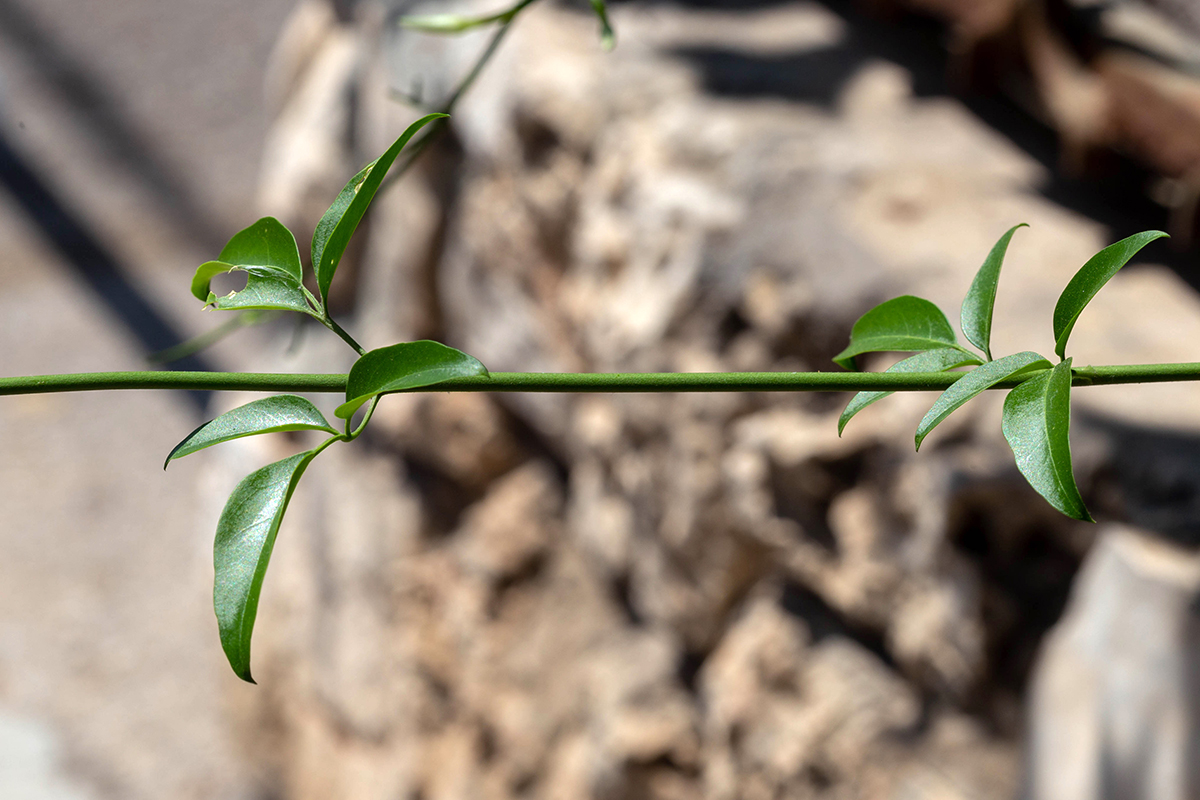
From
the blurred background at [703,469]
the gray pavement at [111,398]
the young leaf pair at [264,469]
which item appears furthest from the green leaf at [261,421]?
the gray pavement at [111,398]

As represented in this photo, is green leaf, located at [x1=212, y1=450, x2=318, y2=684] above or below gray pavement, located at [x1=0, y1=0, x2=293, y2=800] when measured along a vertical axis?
above

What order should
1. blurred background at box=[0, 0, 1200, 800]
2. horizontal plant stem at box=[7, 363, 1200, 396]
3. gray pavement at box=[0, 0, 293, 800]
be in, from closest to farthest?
horizontal plant stem at box=[7, 363, 1200, 396] → blurred background at box=[0, 0, 1200, 800] → gray pavement at box=[0, 0, 293, 800]

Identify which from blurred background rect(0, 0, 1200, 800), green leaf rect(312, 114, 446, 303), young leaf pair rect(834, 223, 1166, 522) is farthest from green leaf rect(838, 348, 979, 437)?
blurred background rect(0, 0, 1200, 800)

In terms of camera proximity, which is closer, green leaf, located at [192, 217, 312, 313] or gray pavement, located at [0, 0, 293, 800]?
green leaf, located at [192, 217, 312, 313]

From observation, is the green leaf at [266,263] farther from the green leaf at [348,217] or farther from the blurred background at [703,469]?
the blurred background at [703,469]

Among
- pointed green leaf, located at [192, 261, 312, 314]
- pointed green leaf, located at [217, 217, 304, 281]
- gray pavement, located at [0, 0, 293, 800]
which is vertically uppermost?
pointed green leaf, located at [217, 217, 304, 281]

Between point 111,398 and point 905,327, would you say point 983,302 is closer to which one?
point 905,327

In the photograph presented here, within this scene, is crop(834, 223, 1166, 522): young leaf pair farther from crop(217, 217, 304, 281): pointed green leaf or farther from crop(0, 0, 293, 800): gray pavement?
crop(0, 0, 293, 800): gray pavement

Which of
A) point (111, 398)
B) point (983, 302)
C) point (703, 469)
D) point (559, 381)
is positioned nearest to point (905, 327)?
point (983, 302)
